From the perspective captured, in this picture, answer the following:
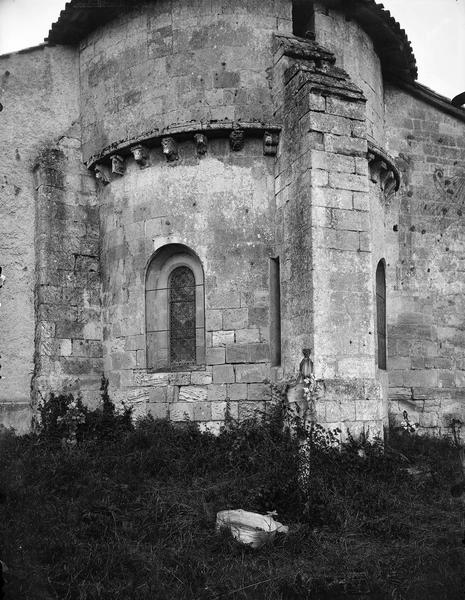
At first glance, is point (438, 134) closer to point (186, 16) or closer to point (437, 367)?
point (437, 367)

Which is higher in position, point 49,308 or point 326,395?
point 49,308

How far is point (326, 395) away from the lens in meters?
10.4

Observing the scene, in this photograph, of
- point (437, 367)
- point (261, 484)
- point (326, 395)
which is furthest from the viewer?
point (437, 367)

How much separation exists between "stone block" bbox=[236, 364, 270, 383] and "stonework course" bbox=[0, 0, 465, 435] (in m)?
0.02

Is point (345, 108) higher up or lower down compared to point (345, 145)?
higher up

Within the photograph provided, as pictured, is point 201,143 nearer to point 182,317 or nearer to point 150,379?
point 182,317

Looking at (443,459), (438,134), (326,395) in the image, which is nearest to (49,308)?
(326,395)

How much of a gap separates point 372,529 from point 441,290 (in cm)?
712

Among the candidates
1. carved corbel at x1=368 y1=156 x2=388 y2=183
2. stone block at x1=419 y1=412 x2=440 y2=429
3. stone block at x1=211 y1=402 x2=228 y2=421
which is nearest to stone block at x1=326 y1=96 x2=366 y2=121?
carved corbel at x1=368 y1=156 x2=388 y2=183

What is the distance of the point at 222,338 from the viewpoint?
11.9m

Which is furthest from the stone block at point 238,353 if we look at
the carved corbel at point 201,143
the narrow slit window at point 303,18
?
the narrow slit window at point 303,18

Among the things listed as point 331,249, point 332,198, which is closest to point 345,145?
point 332,198

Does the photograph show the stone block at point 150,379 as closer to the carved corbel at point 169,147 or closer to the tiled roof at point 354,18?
the carved corbel at point 169,147

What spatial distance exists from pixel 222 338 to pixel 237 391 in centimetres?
84
